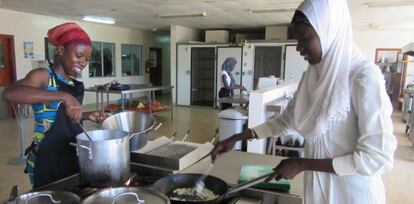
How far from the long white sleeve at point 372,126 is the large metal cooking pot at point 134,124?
82cm

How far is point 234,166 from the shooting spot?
1.65 m

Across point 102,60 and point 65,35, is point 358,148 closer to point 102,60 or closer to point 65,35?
point 65,35

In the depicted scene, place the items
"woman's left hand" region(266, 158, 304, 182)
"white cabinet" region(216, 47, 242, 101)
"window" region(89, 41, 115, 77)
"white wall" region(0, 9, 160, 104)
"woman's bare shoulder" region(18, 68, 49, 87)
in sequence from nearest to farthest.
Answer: "woman's left hand" region(266, 158, 304, 182) < "woman's bare shoulder" region(18, 68, 49, 87) < "white wall" region(0, 9, 160, 104) < "white cabinet" region(216, 47, 242, 101) < "window" region(89, 41, 115, 77)

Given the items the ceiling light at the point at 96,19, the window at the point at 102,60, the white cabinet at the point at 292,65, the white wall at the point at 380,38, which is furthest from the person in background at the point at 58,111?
the white wall at the point at 380,38

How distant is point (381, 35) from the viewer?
9.81 m

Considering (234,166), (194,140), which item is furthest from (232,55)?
(234,166)

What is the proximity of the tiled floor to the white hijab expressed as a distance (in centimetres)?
188

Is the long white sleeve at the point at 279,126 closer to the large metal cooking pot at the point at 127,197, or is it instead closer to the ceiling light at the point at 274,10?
the large metal cooking pot at the point at 127,197

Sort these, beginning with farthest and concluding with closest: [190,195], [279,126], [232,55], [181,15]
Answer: [232,55] < [181,15] < [279,126] < [190,195]

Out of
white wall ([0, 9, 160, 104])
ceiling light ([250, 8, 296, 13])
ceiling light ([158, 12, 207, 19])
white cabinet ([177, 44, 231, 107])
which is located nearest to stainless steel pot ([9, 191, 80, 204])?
ceiling light ([250, 8, 296, 13])

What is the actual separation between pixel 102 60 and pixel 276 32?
5365 millimetres

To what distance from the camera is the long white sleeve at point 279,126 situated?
4.69ft

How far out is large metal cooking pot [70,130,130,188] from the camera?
111 cm

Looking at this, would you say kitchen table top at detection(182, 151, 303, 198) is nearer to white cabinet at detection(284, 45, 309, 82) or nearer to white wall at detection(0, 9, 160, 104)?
white cabinet at detection(284, 45, 309, 82)
